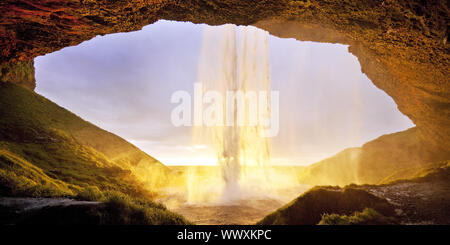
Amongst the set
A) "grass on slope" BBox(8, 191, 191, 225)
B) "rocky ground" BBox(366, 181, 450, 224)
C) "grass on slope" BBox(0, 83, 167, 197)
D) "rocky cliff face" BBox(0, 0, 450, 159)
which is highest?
"rocky cliff face" BBox(0, 0, 450, 159)

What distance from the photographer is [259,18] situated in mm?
10906

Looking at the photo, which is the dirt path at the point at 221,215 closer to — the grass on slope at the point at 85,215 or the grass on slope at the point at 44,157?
the grass on slope at the point at 44,157

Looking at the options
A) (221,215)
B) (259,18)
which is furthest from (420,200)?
(221,215)

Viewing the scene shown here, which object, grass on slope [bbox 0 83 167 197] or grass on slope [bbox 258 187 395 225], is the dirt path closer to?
grass on slope [bbox 258 187 395 225]

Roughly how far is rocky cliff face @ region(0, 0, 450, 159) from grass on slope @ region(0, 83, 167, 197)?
677 centimetres

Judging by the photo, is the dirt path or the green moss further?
the dirt path

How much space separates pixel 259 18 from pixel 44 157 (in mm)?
24215

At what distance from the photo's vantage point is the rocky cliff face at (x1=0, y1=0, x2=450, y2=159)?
7.49m

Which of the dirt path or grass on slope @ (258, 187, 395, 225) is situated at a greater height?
grass on slope @ (258, 187, 395, 225)

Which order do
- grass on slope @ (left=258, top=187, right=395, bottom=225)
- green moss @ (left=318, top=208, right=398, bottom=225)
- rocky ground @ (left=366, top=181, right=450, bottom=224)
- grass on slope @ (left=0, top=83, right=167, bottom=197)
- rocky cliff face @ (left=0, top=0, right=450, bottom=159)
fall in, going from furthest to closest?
grass on slope @ (left=0, top=83, right=167, bottom=197), grass on slope @ (left=258, top=187, right=395, bottom=225), rocky ground @ (left=366, top=181, right=450, bottom=224), rocky cliff face @ (left=0, top=0, right=450, bottom=159), green moss @ (left=318, top=208, right=398, bottom=225)

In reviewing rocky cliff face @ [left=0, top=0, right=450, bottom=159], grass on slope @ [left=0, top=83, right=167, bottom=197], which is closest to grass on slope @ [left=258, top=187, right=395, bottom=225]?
rocky cliff face @ [left=0, top=0, right=450, bottom=159]

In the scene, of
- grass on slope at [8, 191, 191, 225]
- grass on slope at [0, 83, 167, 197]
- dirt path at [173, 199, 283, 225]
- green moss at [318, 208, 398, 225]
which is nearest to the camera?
grass on slope at [8, 191, 191, 225]

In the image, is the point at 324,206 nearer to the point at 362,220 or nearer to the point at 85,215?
the point at 362,220
